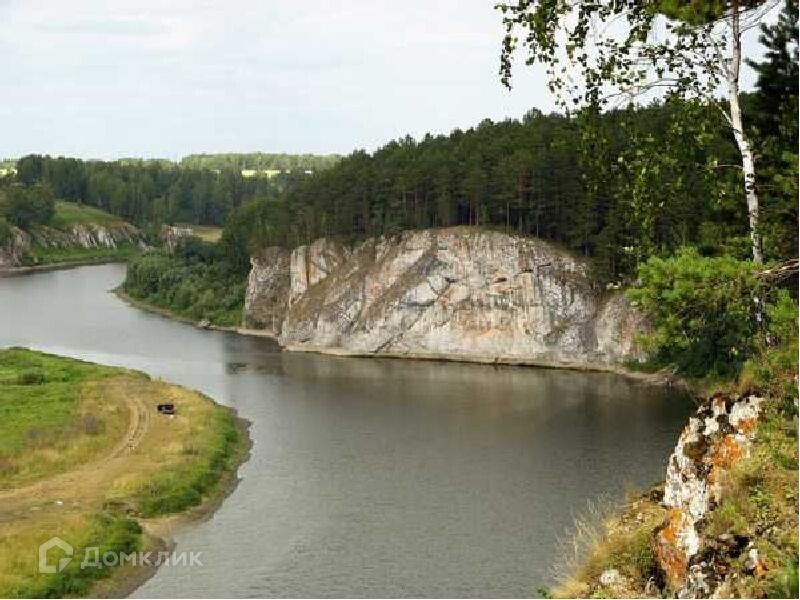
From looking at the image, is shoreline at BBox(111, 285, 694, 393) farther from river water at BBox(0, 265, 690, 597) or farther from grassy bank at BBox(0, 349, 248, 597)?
grassy bank at BBox(0, 349, 248, 597)

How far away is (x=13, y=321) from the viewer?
10356 cm

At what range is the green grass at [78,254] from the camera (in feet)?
571

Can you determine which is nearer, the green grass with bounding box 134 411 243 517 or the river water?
the river water

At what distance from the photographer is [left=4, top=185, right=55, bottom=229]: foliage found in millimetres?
179250

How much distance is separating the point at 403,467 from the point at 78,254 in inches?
5816

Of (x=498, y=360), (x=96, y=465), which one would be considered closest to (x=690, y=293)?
(x=96, y=465)

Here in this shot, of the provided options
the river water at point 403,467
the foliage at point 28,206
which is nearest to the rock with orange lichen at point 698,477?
the river water at point 403,467

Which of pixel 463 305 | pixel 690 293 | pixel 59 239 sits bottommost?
pixel 463 305

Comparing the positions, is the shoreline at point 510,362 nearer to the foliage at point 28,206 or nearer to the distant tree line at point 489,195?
the distant tree line at point 489,195

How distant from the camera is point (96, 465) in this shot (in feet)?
157

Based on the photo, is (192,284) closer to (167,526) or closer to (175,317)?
(175,317)

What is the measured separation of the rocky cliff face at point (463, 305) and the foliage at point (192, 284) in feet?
49.4

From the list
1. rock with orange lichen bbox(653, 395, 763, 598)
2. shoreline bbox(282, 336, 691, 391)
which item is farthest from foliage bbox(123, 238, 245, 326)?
rock with orange lichen bbox(653, 395, 763, 598)

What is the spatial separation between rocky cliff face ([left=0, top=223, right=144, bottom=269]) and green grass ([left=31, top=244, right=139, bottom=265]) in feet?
3.79
